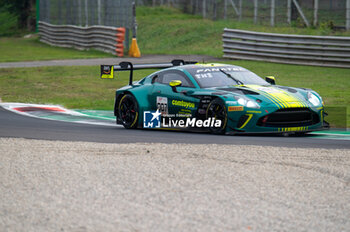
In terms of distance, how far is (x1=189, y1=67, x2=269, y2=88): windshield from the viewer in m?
11.0

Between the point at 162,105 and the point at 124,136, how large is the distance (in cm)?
111

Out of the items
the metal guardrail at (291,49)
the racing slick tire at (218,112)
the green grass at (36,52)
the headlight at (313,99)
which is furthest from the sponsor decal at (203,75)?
the green grass at (36,52)

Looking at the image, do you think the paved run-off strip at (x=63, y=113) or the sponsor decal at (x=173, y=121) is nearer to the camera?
the sponsor decal at (x=173, y=121)

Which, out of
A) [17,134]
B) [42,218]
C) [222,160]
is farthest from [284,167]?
[17,134]

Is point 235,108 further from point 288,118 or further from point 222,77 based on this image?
point 222,77

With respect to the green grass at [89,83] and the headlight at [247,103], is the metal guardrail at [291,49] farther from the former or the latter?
the headlight at [247,103]

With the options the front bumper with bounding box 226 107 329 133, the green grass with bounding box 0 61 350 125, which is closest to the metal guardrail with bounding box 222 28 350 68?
the green grass with bounding box 0 61 350 125

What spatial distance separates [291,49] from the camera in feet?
76.7

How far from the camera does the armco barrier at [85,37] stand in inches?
1162

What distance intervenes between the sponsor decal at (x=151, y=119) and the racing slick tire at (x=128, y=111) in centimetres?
22

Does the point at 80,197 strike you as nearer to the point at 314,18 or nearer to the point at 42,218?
the point at 42,218

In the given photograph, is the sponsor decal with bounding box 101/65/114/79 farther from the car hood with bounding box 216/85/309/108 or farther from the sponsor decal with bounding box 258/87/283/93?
the sponsor decal with bounding box 258/87/283/93

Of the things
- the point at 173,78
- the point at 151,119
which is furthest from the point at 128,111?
the point at 173,78

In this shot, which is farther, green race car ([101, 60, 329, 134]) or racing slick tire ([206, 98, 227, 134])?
racing slick tire ([206, 98, 227, 134])
